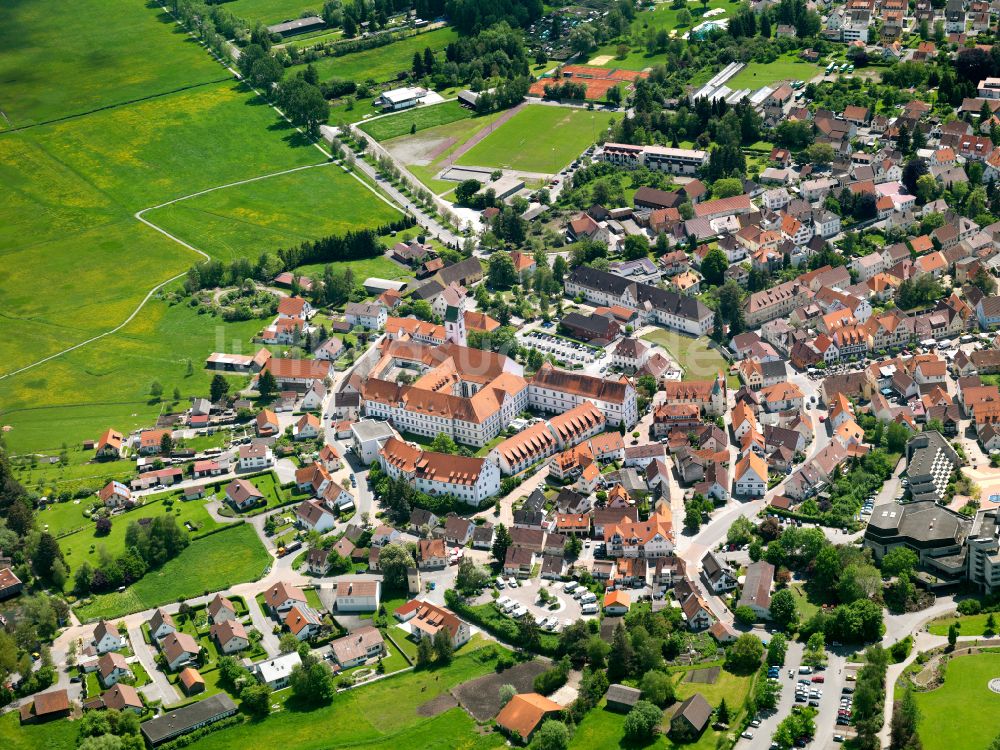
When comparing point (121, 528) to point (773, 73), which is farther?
point (773, 73)

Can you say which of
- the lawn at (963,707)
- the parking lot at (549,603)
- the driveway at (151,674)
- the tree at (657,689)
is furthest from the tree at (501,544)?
the lawn at (963,707)

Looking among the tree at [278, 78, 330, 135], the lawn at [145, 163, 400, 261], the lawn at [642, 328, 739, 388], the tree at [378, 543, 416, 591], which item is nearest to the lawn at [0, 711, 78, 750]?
the tree at [378, 543, 416, 591]

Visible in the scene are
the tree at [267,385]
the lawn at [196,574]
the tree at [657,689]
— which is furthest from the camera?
the tree at [267,385]

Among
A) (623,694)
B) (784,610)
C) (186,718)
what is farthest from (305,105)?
(623,694)

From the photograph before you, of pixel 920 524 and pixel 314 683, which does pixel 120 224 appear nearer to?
pixel 314 683

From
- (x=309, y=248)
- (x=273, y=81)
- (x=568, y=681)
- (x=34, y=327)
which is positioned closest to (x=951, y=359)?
(x=568, y=681)

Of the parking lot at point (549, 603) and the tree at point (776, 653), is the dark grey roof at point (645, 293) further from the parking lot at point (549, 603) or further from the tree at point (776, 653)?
the tree at point (776, 653)

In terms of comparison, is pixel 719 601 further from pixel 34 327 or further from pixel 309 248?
pixel 34 327
